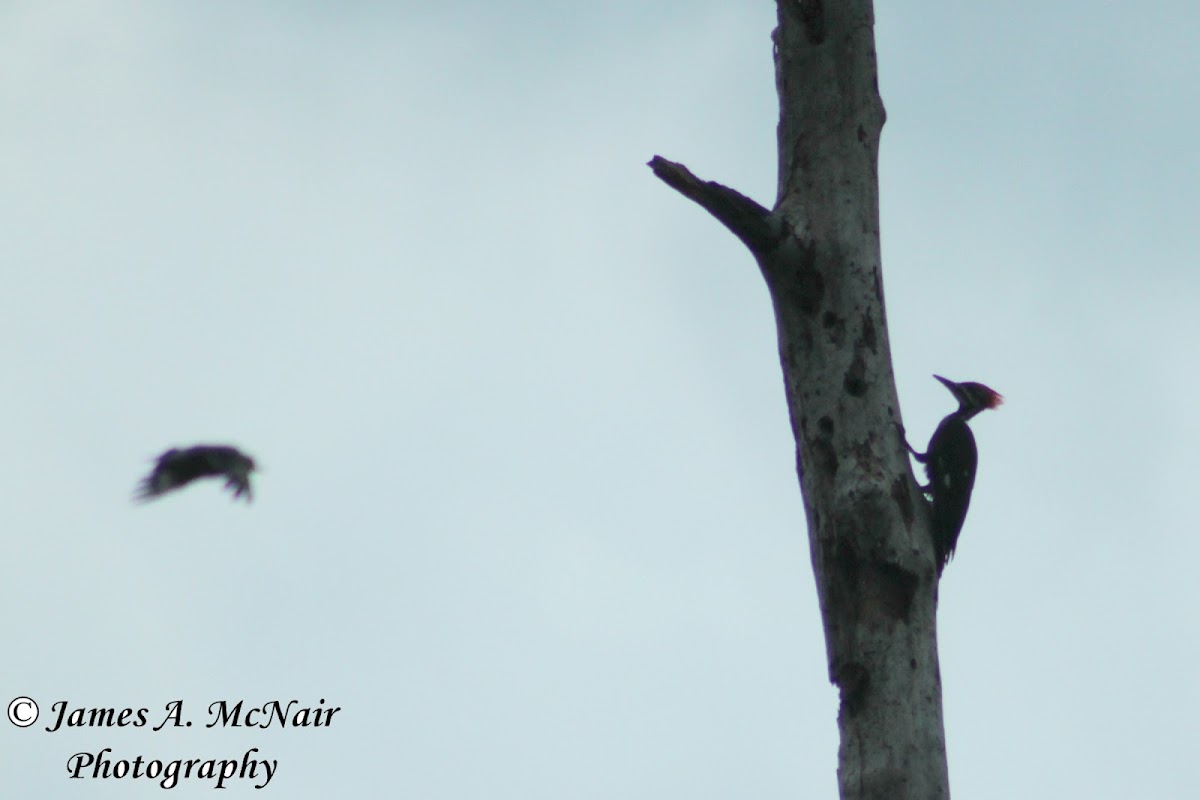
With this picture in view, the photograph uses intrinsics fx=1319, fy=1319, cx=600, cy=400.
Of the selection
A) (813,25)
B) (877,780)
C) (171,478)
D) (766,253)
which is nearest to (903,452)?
(766,253)

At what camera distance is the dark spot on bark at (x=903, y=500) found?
367cm

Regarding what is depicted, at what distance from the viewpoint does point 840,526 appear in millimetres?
3631

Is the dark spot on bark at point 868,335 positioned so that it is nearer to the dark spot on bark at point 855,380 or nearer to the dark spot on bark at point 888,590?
the dark spot on bark at point 855,380

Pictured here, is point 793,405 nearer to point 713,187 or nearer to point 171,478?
point 713,187

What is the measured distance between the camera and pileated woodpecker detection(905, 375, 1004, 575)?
4.48 metres

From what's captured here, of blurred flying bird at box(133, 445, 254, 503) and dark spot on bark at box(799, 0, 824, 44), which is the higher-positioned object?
dark spot on bark at box(799, 0, 824, 44)

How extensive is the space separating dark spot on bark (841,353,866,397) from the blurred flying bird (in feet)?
6.61

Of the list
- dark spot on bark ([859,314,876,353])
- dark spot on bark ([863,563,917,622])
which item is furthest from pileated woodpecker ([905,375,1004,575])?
dark spot on bark ([859,314,876,353])

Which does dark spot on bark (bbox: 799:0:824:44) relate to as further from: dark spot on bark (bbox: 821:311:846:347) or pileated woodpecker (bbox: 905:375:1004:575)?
pileated woodpecker (bbox: 905:375:1004:575)

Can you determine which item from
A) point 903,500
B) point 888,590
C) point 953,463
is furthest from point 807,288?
point 953,463

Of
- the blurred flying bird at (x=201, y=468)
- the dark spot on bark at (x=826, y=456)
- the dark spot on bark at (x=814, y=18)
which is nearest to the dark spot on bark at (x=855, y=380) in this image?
the dark spot on bark at (x=826, y=456)

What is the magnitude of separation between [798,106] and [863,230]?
1.66ft

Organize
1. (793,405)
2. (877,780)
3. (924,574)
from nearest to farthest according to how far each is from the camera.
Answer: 1. (877,780)
2. (924,574)
3. (793,405)

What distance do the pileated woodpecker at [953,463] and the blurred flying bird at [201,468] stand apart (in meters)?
2.25
